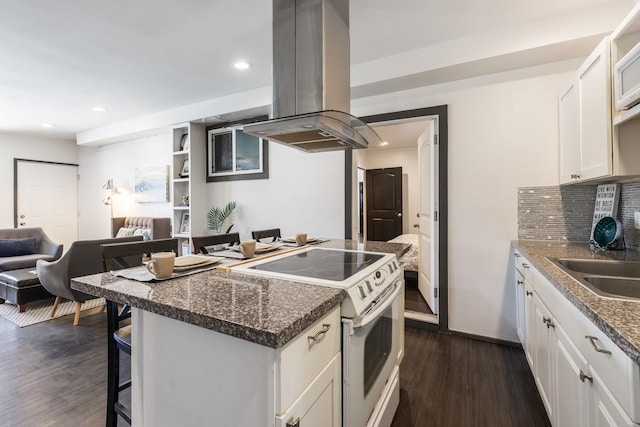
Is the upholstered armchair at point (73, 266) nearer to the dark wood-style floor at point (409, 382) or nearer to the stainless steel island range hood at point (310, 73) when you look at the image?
the dark wood-style floor at point (409, 382)

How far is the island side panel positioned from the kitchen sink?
1.24 meters

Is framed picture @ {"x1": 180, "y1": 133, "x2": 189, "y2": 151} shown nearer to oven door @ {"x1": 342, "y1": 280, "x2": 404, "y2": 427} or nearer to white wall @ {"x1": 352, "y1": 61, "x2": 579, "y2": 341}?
white wall @ {"x1": 352, "y1": 61, "x2": 579, "y2": 341}

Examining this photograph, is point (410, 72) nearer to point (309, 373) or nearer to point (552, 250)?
point (552, 250)

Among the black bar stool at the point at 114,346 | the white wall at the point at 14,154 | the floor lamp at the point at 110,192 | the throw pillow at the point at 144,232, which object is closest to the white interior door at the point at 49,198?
the white wall at the point at 14,154

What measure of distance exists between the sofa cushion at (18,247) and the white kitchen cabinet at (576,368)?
6034 millimetres

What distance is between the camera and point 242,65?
9.46ft

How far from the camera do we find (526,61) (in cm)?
237

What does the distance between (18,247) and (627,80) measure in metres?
6.46

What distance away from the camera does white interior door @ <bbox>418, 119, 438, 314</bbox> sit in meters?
2.86

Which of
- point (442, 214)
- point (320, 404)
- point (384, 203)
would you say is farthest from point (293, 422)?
point (384, 203)

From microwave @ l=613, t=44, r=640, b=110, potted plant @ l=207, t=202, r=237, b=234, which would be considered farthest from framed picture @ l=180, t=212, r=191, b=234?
microwave @ l=613, t=44, r=640, b=110

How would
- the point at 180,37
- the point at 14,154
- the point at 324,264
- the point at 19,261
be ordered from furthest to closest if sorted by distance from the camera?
the point at 14,154 → the point at 19,261 → the point at 180,37 → the point at 324,264

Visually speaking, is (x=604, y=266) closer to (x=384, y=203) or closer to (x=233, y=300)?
(x=233, y=300)

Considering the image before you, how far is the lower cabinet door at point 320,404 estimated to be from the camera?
807mm
